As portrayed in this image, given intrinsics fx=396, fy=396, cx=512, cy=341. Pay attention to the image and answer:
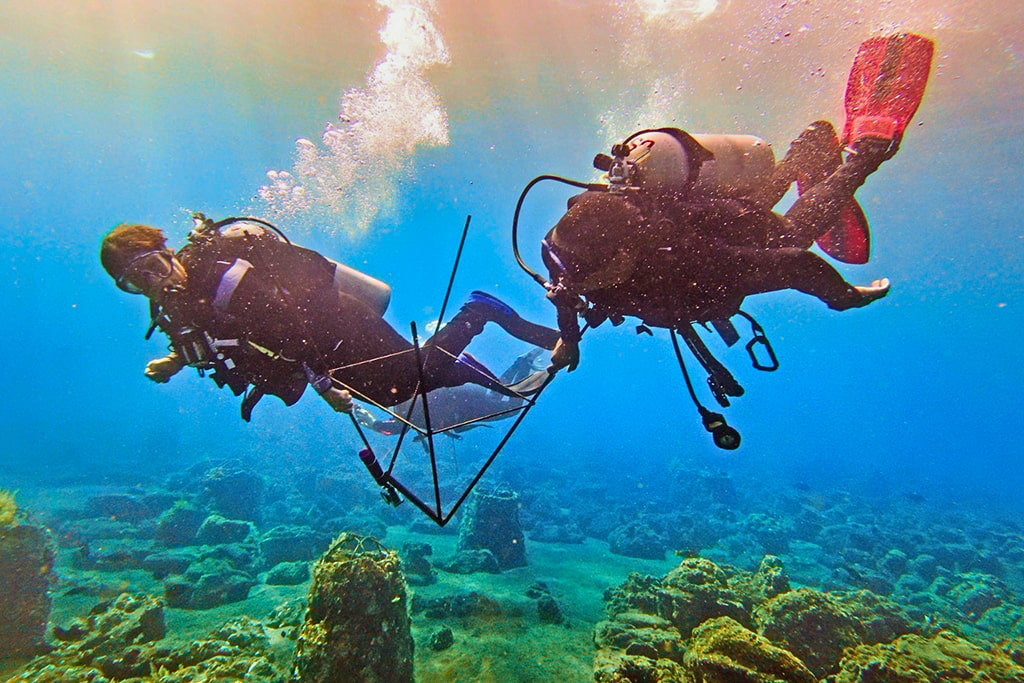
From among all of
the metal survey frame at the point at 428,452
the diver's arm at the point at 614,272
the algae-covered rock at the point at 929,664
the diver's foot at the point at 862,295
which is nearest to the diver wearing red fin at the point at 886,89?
the diver's foot at the point at 862,295

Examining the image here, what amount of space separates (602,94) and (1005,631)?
907 inches

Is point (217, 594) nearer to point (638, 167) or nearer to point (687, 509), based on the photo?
point (638, 167)

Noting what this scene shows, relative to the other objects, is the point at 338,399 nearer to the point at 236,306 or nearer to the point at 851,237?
the point at 236,306

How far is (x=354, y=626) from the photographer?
4551 millimetres

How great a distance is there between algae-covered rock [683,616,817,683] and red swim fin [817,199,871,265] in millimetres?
3715

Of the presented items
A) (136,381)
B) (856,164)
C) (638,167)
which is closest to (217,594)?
(638,167)

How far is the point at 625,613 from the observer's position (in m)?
6.68

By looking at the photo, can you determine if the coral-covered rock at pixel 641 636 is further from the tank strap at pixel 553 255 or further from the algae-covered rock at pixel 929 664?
the tank strap at pixel 553 255

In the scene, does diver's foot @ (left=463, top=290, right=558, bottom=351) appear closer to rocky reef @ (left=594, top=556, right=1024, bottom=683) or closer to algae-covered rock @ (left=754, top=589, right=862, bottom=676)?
rocky reef @ (left=594, top=556, right=1024, bottom=683)

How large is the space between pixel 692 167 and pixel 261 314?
3656 millimetres

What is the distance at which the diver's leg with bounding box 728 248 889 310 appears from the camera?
258cm

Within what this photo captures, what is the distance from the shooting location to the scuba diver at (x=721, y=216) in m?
2.68

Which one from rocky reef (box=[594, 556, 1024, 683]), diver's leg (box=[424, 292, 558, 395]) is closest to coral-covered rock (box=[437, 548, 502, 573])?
rocky reef (box=[594, 556, 1024, 683])

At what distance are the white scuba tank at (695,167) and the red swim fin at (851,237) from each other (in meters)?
1.09
